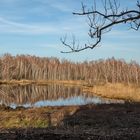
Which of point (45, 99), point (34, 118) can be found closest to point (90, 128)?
point (34, 118)

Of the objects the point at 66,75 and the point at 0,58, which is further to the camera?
the point at 66,75

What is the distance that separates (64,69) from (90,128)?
365 feet

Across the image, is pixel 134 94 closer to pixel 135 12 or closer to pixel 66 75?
pixel 135 12

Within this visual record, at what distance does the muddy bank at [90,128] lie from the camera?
384 inches

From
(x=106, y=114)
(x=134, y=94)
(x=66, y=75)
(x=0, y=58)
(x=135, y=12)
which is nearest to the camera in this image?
(x=135, y=12)

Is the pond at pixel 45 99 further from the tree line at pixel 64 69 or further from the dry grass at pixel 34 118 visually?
the tree line at pixel 64 69

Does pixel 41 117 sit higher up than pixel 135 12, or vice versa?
pixel 135 12

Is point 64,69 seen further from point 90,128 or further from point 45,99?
point 90,128

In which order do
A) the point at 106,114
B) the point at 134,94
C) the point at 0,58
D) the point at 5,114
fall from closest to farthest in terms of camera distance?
the point at 106,114 → the point at 5,114 → the point at 134,94 → the point at 0,58

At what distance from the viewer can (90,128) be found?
14.1 m

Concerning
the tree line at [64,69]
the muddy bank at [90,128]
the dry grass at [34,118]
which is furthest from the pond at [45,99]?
the tree line at [64,69]

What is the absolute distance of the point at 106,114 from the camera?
19.8 meters

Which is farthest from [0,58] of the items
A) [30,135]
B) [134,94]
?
[30,135]

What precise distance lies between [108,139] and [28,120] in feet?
38.4
